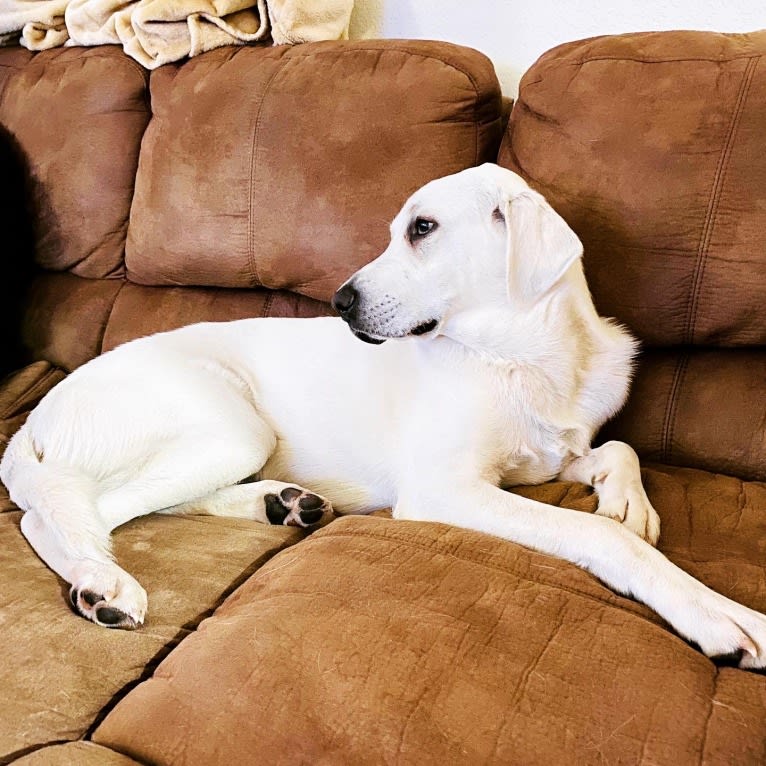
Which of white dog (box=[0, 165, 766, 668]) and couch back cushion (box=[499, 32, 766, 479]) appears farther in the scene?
couch back cushion (box=[499, 32, 766, 479])

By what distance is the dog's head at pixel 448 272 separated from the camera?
1611 millimetres

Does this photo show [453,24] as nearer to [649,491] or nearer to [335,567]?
[649,491]

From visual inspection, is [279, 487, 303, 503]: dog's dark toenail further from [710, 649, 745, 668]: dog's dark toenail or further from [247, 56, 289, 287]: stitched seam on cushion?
[710, 649, 745, 668]: dog's dark toenail

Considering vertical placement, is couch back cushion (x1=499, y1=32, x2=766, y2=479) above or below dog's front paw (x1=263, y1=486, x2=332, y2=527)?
above

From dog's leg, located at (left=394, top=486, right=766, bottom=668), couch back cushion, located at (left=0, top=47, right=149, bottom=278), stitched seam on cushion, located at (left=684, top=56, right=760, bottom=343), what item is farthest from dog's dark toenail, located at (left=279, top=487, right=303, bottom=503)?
couch back cushion, located at (left=0, top=47, right=149, bottom=278)

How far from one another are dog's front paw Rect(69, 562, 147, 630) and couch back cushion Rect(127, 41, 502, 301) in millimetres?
959

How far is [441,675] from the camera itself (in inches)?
41.4

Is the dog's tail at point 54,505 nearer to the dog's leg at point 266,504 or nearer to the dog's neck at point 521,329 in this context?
the dog's leg at point 266,504

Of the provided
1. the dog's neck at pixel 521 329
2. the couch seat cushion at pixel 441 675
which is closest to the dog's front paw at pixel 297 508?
the couch seat cushion at pixel 441 675

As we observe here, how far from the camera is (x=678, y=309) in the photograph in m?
1.75

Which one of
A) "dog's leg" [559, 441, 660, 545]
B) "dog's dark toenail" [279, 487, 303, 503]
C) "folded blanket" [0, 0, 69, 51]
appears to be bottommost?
"dog's dark toenail" [279, 487, 303, 503]

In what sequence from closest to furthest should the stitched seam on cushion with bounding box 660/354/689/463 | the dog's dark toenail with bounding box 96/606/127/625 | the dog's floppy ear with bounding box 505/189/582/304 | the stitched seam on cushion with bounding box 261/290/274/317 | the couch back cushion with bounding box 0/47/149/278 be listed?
1. the dog's dark toenail with bounding box 96/606/127/625
2. the dog's floppy ear with bounding box 505/189/582/304
3. the stitched seam on cushion with bounding box 660/354/689/463
4. the stitched seam on cushion with bounding box 261/290/274/317
5. the couch back cushion with bounding box 0/47/149/278

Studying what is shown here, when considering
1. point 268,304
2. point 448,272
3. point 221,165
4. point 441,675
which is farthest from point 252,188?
point 441,675

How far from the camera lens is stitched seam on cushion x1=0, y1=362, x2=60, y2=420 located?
226 cm
